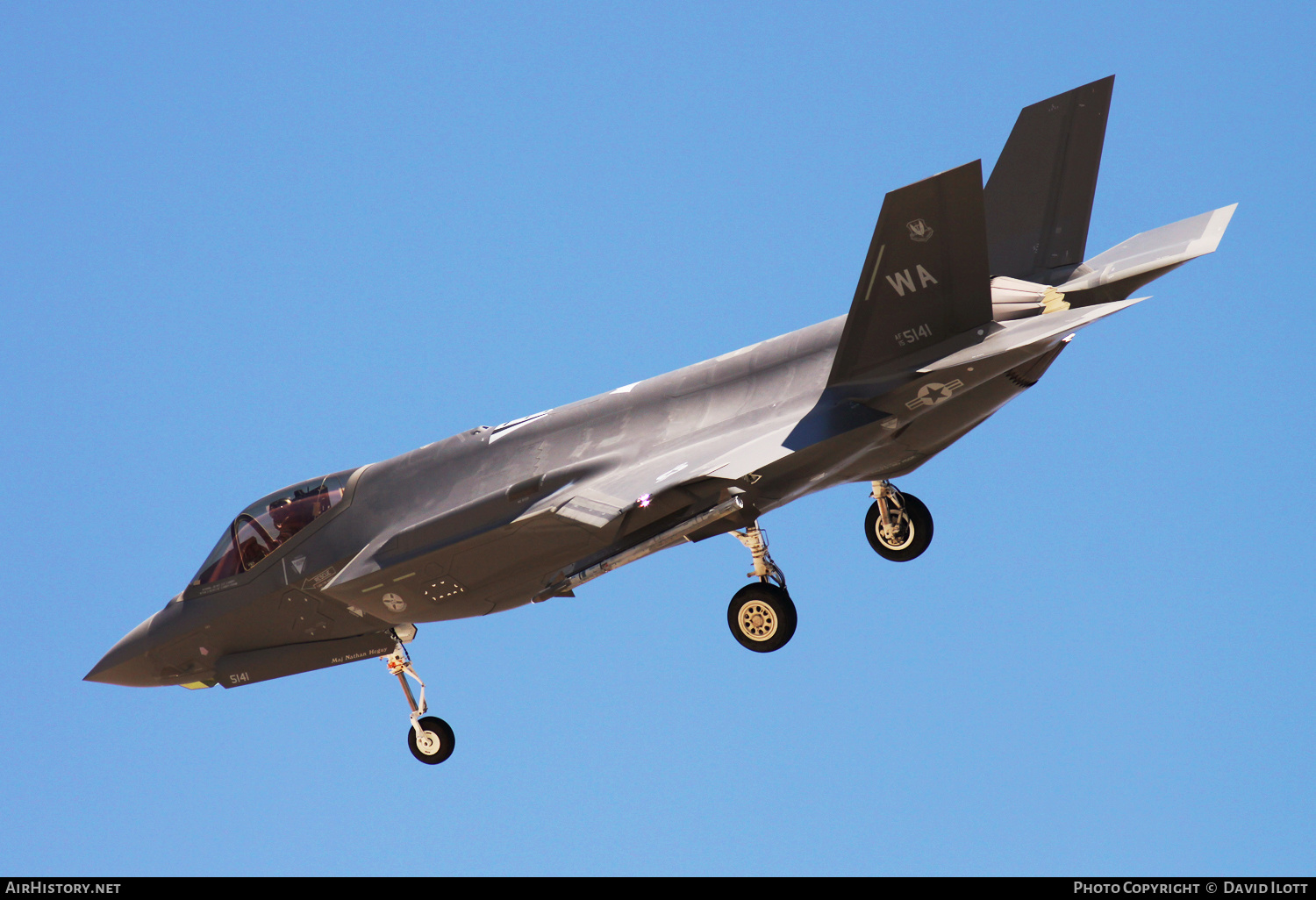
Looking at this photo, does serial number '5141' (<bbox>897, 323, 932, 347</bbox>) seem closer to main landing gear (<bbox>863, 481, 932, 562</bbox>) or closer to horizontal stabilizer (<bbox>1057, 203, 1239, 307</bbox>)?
horizontal stabilizer (<bbox>1057, 203, 1239, 307</bbox>)

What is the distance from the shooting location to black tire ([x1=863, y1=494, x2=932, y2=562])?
19766 mm

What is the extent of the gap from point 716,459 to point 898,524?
3913 mm

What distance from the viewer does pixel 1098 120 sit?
18.7m

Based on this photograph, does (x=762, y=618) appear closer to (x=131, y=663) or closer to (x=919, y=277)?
(x=919, y=277)

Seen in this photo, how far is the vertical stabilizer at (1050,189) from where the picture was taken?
731 inches

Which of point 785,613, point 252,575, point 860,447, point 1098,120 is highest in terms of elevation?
point 1098,120

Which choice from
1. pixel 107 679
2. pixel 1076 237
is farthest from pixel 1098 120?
pixel 107 679

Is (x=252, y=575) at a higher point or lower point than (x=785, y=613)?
higher

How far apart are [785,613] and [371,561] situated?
5.38m

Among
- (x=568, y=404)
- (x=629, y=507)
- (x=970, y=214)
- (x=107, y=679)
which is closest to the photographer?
(x=970, y=214)

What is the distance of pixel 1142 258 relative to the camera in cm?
1756

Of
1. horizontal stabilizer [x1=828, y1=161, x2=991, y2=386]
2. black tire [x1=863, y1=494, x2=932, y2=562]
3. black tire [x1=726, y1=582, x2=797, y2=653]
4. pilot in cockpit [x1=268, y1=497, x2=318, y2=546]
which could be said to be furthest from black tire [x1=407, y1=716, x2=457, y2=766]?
horizontal stabilizer [x1=828, y1=161, x2=991, y2=386]

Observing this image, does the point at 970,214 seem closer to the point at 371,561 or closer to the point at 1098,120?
the point at 1098,120
